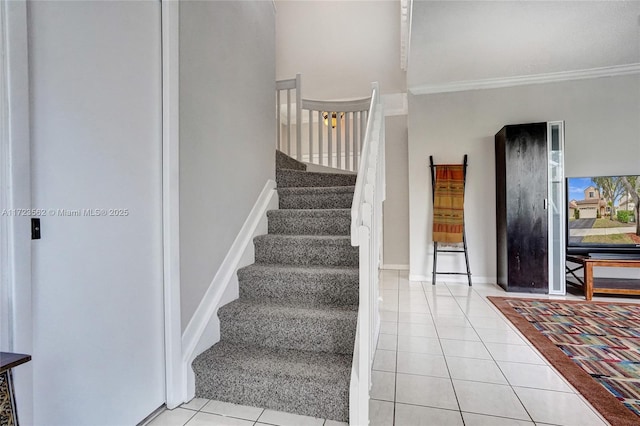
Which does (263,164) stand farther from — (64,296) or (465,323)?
(465,323)

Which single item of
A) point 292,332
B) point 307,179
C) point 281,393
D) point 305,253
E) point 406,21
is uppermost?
point 406,21

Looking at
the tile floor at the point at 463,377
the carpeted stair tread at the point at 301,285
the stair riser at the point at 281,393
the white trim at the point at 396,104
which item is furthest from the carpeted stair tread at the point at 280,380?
the white trim at the point at 396,104

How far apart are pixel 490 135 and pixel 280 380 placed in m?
4.17

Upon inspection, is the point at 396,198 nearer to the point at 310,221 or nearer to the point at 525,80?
the point at 525,80

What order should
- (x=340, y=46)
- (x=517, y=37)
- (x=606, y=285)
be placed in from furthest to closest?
(x=340, y=46), (x=606, y=285), (x=517, y=37)

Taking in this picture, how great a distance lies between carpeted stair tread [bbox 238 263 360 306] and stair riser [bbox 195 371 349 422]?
21.3 inches

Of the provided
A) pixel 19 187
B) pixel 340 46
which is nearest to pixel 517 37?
pixel 340 46

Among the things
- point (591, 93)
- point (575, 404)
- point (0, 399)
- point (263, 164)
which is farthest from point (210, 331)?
point (591, 93)

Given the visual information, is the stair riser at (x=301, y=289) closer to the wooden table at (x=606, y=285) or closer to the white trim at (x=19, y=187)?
the white trim at (x=19, y=187)

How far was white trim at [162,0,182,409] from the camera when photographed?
1578 mm

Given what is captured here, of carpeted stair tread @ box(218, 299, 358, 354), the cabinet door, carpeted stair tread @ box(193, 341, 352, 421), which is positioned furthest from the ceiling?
carpeted stair tread @ box(193, 341, 352, 421)

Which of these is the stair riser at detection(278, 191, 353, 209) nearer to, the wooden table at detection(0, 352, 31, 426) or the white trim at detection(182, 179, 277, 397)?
the white trim at detection(182, 179, 277, 397)

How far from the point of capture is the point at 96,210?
4.15 feet

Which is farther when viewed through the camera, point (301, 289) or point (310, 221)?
point (310, 221)
